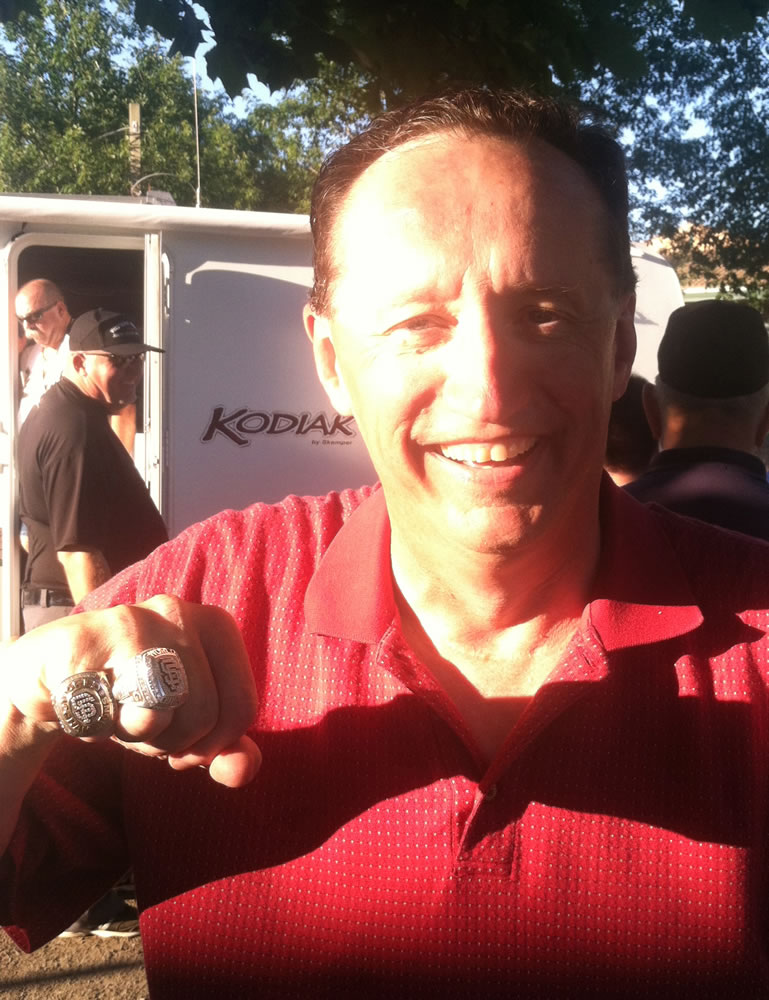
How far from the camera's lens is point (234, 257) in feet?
20.5

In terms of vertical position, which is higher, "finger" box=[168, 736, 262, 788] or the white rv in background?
the white rv in background

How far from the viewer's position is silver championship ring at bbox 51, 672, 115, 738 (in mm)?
1161

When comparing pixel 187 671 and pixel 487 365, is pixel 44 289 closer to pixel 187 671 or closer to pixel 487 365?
pixel 487 365

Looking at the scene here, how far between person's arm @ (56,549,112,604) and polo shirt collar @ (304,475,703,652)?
9.71 feet

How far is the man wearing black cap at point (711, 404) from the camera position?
317 centimetres

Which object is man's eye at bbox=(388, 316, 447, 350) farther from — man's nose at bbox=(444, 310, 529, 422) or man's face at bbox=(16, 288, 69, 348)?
man's face at bbox=(16, 288, 69, 348)

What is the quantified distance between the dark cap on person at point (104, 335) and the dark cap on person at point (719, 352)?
302cm

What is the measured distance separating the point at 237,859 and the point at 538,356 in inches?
34.7

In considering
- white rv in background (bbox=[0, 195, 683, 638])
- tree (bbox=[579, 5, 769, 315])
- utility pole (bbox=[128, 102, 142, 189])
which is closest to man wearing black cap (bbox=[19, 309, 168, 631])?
white rv in background (bbox=[0, 195, 683, 638])

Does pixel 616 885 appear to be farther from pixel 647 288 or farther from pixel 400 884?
pixel 647 288

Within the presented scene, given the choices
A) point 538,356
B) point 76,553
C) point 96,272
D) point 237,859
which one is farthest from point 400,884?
point 96,272

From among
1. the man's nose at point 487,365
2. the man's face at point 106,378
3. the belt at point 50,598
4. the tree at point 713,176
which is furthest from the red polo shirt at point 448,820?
the tree at point 713,176

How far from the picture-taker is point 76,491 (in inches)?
174

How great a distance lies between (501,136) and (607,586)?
2.37 feet
